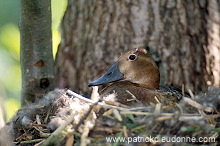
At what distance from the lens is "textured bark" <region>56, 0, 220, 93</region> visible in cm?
376

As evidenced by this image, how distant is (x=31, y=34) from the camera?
3350 mm

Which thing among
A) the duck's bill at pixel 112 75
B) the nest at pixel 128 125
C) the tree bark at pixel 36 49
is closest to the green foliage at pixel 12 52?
the tree bark at pixel 36 49

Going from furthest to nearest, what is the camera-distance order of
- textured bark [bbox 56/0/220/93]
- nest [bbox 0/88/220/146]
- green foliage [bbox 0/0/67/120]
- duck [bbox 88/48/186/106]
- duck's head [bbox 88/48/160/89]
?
green foliage [bbox 0/0/67/120] < textured bark [bbox 56/0/220/93] < duck's head [bbox 88/48/160/89] < duck [bbox 88/48/186/106] < nest [bbox 0/88/220/146]

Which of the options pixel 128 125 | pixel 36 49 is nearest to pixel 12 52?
pixel 36 49

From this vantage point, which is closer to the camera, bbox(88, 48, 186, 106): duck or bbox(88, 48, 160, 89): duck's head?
bbox(88, 48, 186, 106): duck

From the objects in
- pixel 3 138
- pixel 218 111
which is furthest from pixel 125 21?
pixel 3 138

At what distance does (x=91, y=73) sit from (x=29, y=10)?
0.91 meters

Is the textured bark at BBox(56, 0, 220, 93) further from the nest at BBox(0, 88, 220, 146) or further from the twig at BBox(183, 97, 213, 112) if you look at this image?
the twig at BBox(183, 97, 213, 112)

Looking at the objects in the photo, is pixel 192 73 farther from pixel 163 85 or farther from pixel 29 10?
pixel 29 10

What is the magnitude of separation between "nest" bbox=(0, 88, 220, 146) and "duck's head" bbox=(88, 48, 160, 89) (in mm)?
829

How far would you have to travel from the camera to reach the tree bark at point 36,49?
3.29 metres

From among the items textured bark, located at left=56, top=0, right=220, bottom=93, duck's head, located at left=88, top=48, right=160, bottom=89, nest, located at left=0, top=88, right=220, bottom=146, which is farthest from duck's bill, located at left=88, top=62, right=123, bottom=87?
nest, located at left=0, top=88, right=220, bottom=146

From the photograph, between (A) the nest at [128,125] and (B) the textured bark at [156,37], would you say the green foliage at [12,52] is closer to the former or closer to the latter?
(B) the textured bark at [156,37]

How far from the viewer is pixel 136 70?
12.1 feet
